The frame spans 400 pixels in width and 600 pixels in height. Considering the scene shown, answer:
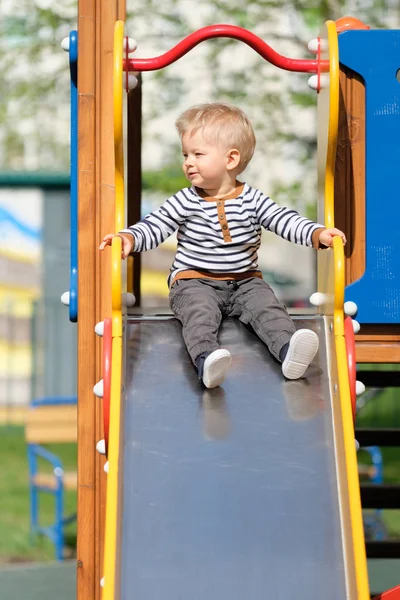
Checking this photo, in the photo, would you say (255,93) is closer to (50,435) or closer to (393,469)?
(393,469)

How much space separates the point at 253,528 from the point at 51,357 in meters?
8.98

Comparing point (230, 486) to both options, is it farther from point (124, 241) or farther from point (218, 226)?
point (218, 226)

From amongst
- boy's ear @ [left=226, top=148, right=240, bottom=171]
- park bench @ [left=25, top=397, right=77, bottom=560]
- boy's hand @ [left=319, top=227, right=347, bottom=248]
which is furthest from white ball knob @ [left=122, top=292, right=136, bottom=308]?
park bench @ [left=25, top=397, right=77, bottom=560]

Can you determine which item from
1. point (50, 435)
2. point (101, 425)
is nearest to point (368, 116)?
A: point (101, 425)

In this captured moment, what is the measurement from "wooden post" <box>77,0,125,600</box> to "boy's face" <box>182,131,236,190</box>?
10.6 inches

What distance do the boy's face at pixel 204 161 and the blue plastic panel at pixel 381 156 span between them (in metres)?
0.54

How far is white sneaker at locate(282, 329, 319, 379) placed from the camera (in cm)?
304

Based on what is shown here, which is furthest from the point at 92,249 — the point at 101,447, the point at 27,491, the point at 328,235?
the point at 27,491

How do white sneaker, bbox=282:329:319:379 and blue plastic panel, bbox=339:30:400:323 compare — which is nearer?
white sneaker, bbox=282:329:319:379

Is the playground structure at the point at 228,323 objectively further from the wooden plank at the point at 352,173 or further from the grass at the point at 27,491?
the grass at the point at 27,491

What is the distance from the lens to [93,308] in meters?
3.43

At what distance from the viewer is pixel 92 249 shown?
11.3 feet

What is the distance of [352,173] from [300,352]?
0.85m

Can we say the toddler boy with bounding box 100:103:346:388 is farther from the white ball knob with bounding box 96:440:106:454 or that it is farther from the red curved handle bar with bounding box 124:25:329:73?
the white ball knob with bounding box 96:440:106:454
